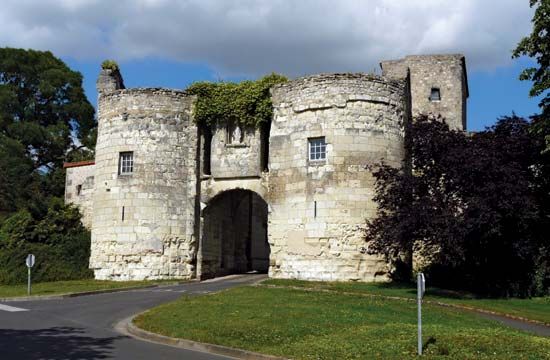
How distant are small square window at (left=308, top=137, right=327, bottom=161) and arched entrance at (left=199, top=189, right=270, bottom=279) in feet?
16.1

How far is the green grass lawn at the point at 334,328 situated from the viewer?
11.9 meters

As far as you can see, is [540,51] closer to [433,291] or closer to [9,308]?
[433,291]

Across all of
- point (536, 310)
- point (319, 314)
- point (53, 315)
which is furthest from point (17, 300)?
point (536, 310)

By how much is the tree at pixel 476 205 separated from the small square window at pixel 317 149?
8.94 feet

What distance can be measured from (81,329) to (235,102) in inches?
652

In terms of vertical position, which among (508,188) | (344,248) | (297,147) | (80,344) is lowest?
(80,344)

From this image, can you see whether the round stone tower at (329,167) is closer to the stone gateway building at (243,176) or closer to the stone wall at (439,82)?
the stone gateway building at (243,176)

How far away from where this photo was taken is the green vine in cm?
2981

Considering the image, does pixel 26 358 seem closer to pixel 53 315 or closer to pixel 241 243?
pixel 53 315

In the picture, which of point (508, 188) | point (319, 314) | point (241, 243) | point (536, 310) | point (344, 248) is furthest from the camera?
point (241, 243)

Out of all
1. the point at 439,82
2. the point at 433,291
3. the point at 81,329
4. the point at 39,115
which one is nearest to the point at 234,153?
the point at 433,291

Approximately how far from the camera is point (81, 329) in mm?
15289

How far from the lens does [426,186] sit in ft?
79.1

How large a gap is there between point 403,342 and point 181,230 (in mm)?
18897
